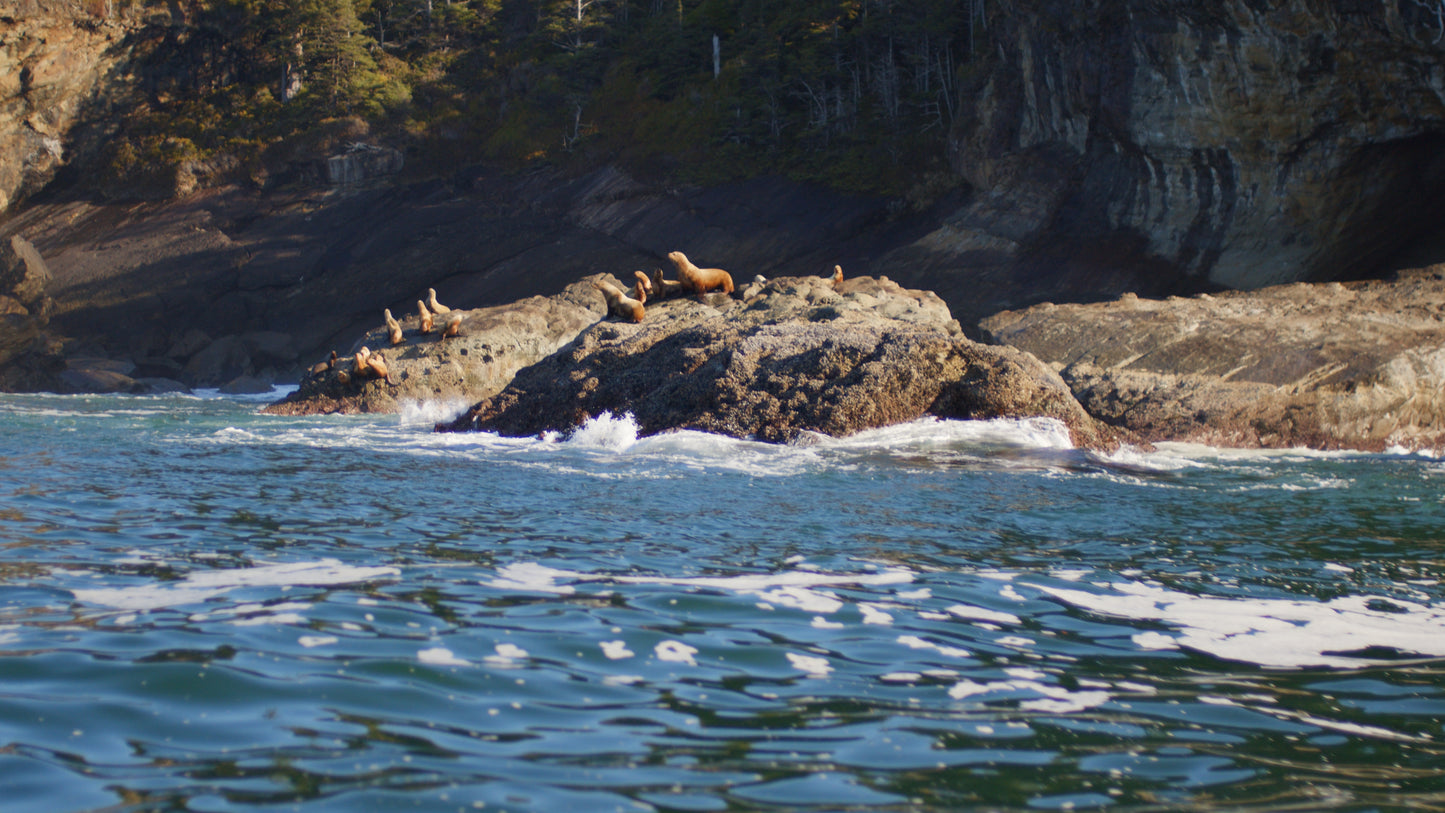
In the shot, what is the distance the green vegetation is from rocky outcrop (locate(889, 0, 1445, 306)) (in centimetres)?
641

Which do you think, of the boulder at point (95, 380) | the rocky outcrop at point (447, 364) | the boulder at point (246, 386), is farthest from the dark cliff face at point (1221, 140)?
the boulder at point (95, 380)

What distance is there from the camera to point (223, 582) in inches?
179

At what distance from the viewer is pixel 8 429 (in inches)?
537

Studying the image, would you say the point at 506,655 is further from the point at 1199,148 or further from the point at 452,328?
the point at 1199,148

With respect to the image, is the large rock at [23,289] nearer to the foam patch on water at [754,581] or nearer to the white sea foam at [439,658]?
the foam patch on water at [754,581]

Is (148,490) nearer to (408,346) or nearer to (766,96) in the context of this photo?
(408,346)

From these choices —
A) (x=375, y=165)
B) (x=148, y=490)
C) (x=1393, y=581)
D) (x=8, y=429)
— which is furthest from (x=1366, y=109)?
(x=375, y=165)

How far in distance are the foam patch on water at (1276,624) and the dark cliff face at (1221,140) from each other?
17.5m

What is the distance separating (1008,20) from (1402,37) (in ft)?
43.4

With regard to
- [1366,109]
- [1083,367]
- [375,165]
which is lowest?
[1083,367]

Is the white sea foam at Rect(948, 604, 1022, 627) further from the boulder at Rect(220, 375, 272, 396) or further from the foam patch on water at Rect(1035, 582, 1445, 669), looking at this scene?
the boulder at Rect(220, 375, 272, 396)

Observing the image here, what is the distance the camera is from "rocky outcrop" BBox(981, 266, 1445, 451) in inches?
487

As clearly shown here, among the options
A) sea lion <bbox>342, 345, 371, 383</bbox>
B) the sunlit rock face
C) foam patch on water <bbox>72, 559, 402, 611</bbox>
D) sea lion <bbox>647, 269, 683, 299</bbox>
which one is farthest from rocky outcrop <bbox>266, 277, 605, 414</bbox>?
the sunlit rock face

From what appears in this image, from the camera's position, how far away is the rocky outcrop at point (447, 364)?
19.7 metres
